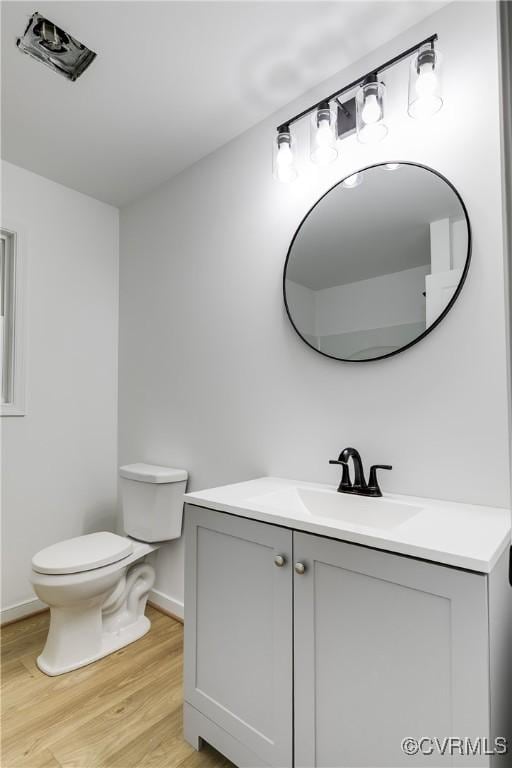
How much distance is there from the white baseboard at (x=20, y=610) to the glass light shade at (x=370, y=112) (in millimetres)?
2684

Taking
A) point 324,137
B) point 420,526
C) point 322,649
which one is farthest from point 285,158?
point 322,649

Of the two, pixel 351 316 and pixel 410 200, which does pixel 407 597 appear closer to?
pixel 351 316

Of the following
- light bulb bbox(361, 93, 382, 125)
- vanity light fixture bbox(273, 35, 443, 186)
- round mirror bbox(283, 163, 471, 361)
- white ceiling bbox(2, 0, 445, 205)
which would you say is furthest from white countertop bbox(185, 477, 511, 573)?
white ceiling bbox(2, 0, 445, 205)

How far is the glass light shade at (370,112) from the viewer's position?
1373 mm

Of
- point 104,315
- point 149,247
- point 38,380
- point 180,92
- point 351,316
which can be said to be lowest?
point 38,380

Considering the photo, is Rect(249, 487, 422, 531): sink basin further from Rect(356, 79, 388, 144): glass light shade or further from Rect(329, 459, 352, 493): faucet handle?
Rect(356, 79, 388, 144): glass light shade

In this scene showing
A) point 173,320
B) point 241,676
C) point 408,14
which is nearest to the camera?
point 241,676

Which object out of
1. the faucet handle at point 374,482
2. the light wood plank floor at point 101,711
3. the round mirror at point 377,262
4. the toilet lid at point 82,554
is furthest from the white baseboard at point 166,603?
the round mirror at point 377,262

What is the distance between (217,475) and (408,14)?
1.93 m

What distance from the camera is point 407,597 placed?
3.03 feet

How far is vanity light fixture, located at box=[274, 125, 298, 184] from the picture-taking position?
1.62 meters

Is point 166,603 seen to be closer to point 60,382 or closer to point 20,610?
point 20,610

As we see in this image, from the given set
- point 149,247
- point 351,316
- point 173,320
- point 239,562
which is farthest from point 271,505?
point 149,247

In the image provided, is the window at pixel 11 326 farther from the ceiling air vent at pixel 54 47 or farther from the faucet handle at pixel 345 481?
the faucet handle at pixel 345 481
